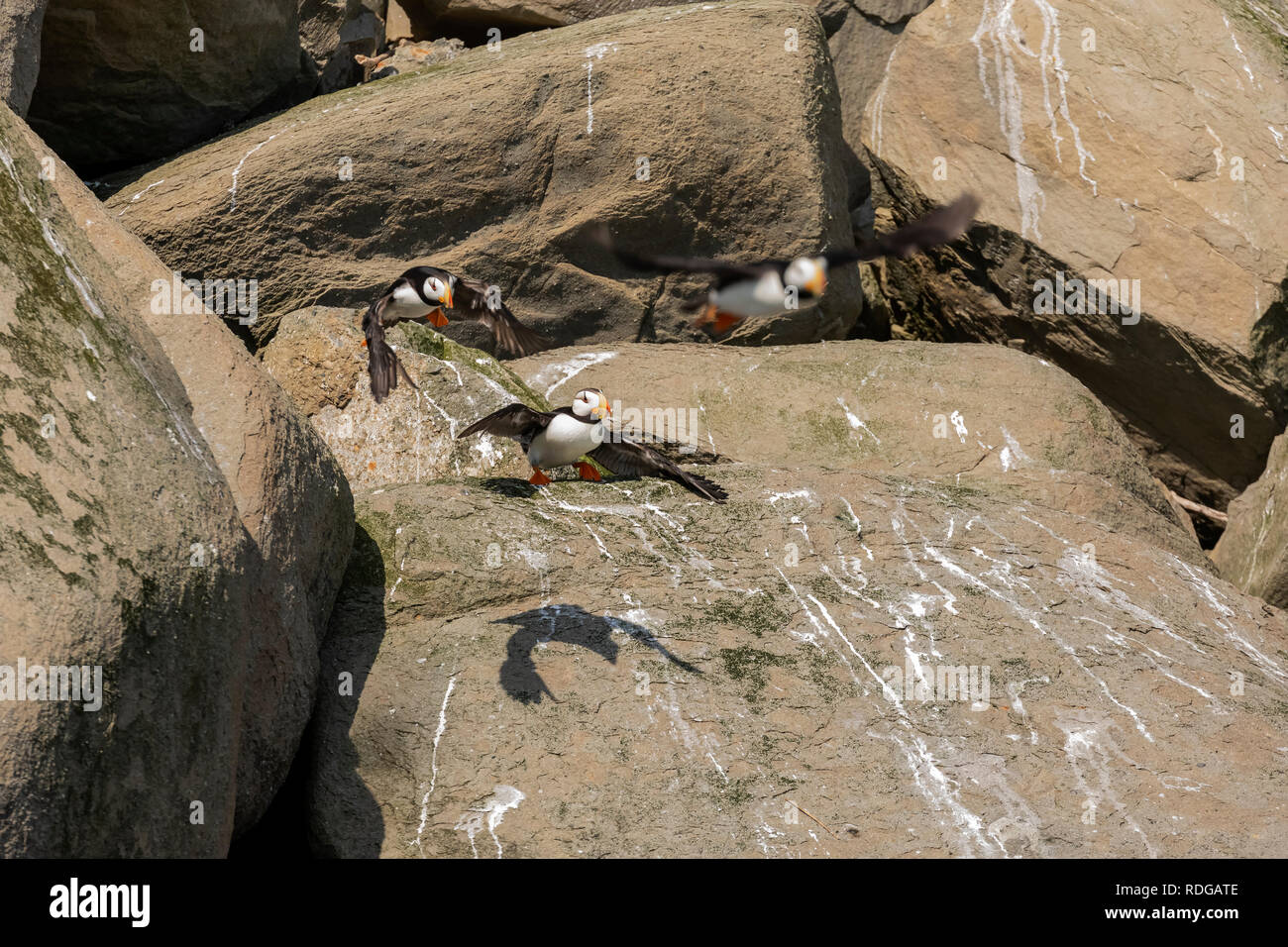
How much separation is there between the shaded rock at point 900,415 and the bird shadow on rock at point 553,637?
109 inches

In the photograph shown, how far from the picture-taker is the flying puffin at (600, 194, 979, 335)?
5953 mm

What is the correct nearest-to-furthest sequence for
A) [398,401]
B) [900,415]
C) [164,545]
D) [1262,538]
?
[164,545] < [398,401] < [900,415] < [1262,538]

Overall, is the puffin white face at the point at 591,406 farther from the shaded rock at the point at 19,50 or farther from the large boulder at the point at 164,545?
the shaded rock at the point at 19,50

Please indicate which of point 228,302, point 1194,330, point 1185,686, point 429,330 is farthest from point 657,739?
point 1194,330

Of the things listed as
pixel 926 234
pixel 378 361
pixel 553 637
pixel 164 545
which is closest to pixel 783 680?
pixel 553 637

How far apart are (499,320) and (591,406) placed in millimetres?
1265

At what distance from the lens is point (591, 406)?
6.82 meters

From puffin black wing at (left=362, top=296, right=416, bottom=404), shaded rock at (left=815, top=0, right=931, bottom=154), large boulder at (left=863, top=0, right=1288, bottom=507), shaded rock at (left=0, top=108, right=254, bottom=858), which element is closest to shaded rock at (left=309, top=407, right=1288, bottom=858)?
puffin black wing at (left=362, top=296, right=416, bottom=404)

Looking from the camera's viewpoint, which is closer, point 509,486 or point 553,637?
point 553,637

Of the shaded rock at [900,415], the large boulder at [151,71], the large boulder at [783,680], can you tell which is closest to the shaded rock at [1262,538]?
the shaded rock at [900,415]

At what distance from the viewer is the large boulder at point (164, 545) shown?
446 cm

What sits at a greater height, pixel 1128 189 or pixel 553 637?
pixel 1128 189

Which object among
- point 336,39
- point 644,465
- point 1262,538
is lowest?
point 1262,538

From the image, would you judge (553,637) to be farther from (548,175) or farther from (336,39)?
(336,39)
